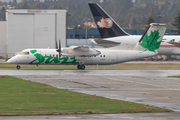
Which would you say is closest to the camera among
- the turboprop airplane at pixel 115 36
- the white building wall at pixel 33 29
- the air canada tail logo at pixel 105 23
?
the turboprop airplane at pixel 115 36

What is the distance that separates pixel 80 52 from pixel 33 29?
42868 mm

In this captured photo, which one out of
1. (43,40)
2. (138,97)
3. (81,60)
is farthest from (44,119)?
(43,40)

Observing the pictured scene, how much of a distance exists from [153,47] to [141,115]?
3350cm

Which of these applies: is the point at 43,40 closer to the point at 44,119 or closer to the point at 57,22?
the point at 57,22

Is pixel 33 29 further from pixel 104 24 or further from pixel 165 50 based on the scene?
pixel 165 50

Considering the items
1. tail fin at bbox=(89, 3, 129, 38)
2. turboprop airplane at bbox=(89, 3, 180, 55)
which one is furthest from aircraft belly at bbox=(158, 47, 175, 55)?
tail fin at bbox=(89, 3, 129, 38)

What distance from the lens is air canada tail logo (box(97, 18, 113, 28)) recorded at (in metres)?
49.5

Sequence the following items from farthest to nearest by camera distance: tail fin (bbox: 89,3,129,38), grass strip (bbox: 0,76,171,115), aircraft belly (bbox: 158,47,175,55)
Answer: aircraft belly (bbox: 158,47,175,55) → tail fin (bbox: 89,3,129,38) → grass strip (bbox: 0,76,171,115)

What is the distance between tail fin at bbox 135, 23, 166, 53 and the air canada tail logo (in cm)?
610

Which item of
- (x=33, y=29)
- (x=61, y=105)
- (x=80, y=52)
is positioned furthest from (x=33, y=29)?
(x=61, y=105)

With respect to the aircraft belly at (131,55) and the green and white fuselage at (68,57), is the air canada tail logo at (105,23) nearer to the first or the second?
the green and white fuselage at (68,57)

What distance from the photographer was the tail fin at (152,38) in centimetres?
4562

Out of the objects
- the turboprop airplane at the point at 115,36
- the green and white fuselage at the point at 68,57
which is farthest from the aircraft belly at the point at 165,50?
the green and white fuselage at the point at 68,57

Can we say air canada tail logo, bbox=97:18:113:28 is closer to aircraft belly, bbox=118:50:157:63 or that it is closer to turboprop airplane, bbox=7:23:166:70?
turboprop airplane, bbox=7:23:166:70
